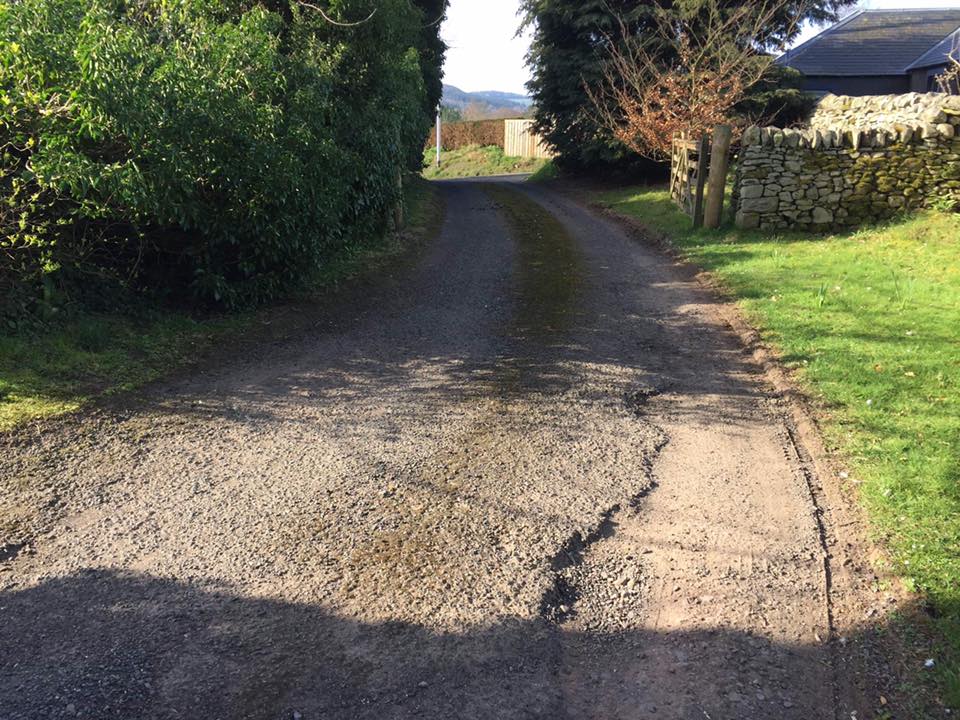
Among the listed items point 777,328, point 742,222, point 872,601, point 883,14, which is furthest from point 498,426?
point 883,14

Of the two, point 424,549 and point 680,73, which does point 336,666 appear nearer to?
point 424,549

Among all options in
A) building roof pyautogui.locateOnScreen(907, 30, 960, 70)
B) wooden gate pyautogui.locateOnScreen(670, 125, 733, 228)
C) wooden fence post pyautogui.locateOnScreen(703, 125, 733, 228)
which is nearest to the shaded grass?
building roof pyautogui.locateOnScreen(907, 30, 960, 70)

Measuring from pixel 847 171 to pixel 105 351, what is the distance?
1173cm

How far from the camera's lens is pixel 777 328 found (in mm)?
8195

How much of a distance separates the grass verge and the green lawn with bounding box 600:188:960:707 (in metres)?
5.35

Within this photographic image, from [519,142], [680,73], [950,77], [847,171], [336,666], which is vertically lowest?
[336,666]

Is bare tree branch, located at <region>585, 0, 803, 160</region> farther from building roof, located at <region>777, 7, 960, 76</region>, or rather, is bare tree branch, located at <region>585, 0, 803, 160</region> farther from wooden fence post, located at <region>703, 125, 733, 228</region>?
building roof, located at <region>777, 7, 960, 76</region>

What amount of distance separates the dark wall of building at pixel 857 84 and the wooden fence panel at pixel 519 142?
53.6 feet

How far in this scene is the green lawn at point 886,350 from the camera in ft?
14.1

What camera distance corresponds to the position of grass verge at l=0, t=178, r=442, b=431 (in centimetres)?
598

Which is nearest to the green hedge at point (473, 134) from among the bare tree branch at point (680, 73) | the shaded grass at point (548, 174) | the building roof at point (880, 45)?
the shaded grass at point (548, 174)

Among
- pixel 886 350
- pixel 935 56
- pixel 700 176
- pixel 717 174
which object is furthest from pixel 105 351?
pixel 935 56

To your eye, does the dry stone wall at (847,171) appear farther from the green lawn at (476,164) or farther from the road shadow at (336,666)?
the green lawn at (476,164)

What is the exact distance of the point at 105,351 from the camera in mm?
6938
